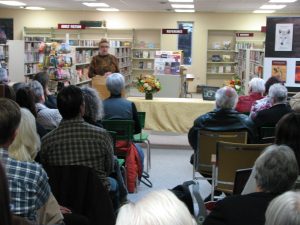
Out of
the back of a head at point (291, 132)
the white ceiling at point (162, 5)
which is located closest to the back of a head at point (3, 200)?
the back of a head at point (291, 132)

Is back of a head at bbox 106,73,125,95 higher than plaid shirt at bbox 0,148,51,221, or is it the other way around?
back of a head at bbox 106,73,125,95

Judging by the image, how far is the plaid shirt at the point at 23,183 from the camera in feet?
6.77

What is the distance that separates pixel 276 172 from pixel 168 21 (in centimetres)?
1599

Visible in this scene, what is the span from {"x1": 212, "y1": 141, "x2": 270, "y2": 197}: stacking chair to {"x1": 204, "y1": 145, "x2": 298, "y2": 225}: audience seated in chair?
131 cm

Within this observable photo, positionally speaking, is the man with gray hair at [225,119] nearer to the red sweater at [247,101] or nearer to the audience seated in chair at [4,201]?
the red sweater at [247,101]

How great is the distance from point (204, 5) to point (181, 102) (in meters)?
8.69

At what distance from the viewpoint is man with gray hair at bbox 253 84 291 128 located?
4629 mm

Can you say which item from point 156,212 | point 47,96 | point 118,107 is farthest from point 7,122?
point 47,96

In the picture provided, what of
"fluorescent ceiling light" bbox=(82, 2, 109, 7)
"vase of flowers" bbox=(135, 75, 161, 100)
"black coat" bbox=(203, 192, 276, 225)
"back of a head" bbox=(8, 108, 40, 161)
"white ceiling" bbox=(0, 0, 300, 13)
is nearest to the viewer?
"black coat" bbox=(203, 192, 276, 225)

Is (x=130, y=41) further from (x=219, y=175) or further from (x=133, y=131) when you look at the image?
(x=219, y=175)

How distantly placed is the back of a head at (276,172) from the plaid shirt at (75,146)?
1125 mm

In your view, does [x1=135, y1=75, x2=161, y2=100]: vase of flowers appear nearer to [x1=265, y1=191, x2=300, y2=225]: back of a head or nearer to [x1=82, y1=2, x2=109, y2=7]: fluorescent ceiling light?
[x1=265, y1=191, x2=300, y2=225]: back of a head

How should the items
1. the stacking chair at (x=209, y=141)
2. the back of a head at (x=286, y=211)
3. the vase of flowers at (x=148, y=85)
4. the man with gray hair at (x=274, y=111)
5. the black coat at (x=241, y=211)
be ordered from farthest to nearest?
1. the vase of flowers at (x=148, y=85)
2. the man with gray hair at (x=274, y=111)
3. the stacking chair at (x=209, y=141)
4. the black coat at (x=241, y=211)
5. the back of a head at (x=286, y=211)

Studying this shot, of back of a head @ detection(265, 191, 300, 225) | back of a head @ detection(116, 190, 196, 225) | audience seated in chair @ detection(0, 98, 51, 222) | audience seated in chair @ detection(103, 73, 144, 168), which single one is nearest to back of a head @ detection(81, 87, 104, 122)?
audience seated in chair @ detection(103, 73, 144, 168)
